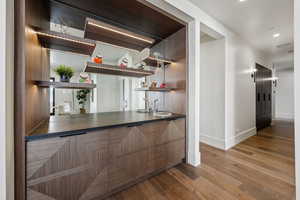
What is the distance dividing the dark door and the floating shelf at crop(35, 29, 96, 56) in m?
5.26

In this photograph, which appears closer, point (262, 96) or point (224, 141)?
point (224, 141)

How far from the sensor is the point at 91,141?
1.32 meters

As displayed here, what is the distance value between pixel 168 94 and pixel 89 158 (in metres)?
1.79

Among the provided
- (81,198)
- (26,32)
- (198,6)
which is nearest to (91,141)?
(81,198)

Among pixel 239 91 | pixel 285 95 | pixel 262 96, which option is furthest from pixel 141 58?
pixel 285 95

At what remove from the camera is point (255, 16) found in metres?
2.54

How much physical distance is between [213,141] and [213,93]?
1193 millimetres

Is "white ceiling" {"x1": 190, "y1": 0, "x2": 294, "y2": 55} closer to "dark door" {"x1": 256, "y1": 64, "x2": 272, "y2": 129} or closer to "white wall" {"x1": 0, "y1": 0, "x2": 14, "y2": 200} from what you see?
"dark door" {"x1": 256, "y1": 64, "x2": 272, "y2": 129}

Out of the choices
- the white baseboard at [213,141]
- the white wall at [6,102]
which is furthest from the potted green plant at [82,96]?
the white baseboard at [213,141]

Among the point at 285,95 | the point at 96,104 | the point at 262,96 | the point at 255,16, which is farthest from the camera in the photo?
the point at 285,95

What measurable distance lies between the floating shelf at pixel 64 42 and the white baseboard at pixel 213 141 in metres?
3.21

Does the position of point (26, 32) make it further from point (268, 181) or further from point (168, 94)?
point (268, 181)

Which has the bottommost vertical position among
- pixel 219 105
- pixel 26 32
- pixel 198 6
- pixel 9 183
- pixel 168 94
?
pixel 9 183

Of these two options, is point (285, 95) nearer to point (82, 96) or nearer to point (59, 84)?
point (82, 96)
